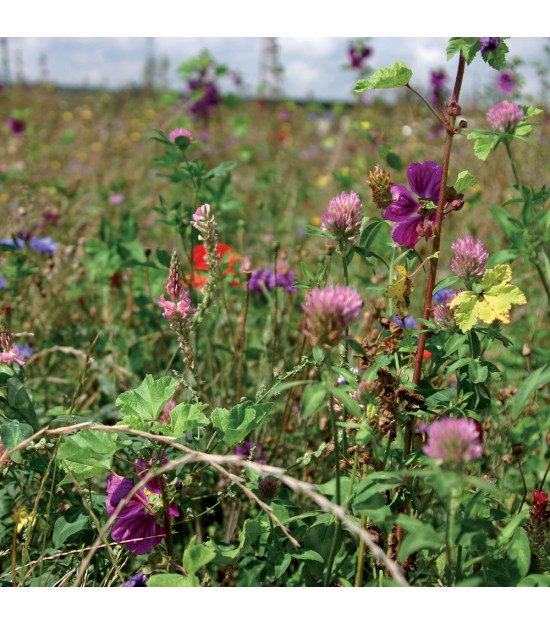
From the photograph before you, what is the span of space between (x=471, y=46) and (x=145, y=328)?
1292mm

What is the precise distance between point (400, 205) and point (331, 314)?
38 cm

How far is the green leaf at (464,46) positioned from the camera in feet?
3.04

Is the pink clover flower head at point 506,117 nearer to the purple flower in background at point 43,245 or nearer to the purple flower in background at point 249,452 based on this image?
the purple flower in background at point 249,452

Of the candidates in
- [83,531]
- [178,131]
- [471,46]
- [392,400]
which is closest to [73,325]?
[178,131]

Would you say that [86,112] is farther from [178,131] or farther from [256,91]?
[178,131]

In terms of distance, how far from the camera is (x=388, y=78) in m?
0.93

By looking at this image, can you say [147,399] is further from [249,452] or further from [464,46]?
[464,46]

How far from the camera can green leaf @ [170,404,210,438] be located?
36.2 inches

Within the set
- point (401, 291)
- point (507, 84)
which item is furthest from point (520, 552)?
point (507, 84)

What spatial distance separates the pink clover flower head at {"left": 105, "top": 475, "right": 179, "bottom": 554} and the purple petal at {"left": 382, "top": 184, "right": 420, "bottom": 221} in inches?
23.6

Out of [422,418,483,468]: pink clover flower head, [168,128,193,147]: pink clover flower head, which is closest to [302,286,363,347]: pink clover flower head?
[422,418,483,468]: pink clover flower head

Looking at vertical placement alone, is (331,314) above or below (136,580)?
above

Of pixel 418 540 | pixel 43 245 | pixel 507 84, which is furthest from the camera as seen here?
pixel 507 84

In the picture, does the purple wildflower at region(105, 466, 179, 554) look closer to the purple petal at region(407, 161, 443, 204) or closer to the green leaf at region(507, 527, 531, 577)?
the green leaf at region(507, 527, 531, 577)
